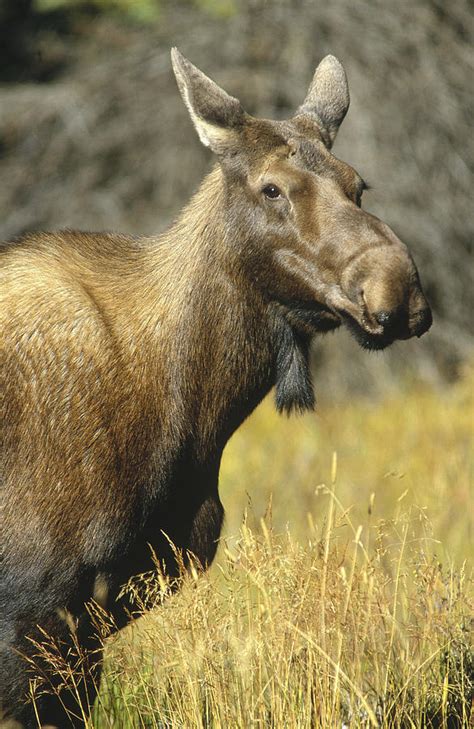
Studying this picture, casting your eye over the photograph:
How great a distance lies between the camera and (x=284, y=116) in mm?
10672

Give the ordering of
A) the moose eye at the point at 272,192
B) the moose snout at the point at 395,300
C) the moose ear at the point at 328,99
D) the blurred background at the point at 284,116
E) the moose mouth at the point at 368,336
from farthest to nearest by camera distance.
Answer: the blurred background at the point at 284,116 → the moose ear at the point at 328,99 → the moose eye at the point at 272,192 → the moose mouth at the point at 368,336 → the moose snout at the point at 395,300

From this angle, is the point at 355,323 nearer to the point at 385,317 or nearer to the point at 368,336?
the point at 368,336

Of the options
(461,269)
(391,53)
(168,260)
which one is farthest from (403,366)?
(168,260)

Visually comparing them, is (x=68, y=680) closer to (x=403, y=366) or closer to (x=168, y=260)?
(x=168, y=260)

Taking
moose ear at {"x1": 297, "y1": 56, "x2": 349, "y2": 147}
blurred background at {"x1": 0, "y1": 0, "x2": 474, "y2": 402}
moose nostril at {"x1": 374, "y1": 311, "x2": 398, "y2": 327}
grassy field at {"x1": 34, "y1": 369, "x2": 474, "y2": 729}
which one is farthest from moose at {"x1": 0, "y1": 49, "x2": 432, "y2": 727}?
blurred background at {"x1": 0, "y1": 0, "x2": 474, "y2": 402}

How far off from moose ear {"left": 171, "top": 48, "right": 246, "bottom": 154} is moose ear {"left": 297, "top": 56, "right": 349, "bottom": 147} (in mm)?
449

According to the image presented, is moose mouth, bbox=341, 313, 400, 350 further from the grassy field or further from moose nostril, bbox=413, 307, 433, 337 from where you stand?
the grassy field

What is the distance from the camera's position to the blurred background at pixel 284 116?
10.7m

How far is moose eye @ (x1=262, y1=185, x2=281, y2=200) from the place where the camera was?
4.89 m

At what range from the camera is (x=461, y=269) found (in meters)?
11.6

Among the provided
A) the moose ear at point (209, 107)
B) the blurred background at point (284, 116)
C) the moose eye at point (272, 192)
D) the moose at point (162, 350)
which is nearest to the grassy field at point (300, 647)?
the moose at point (162, 350)

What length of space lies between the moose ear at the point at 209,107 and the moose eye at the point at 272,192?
0.27 m

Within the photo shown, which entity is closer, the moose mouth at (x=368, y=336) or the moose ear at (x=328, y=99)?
the moose mouth at (x=368, y=336)

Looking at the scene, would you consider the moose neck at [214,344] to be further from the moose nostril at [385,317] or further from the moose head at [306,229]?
the moose nostril at [385,317]
